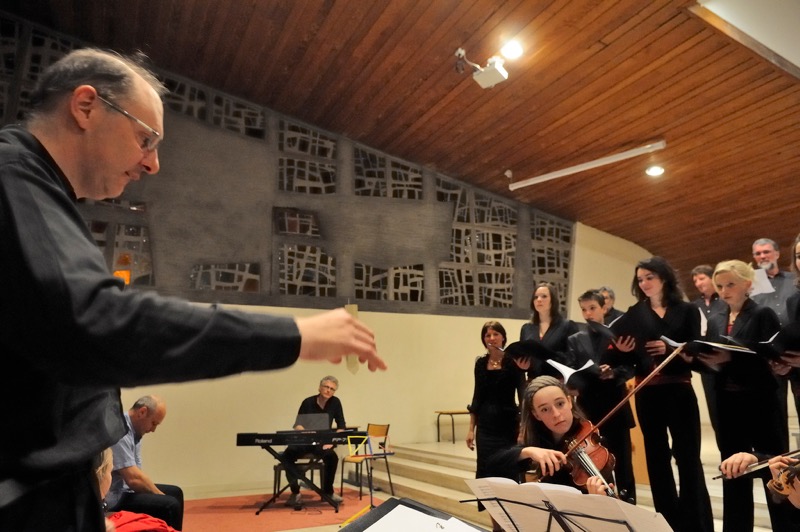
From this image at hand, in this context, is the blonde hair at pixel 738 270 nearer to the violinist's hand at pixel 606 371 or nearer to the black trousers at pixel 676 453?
the black trousers at pixel 676 453

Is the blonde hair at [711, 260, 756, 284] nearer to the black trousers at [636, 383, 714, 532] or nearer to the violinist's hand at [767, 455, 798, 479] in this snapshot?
the black trousers at [636, 383, 714, 532]

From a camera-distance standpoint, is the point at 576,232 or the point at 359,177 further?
the point at 576,232

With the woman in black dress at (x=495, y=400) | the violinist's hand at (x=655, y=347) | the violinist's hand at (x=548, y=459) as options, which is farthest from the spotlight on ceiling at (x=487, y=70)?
the violinist's hand at (x=548, y=459)

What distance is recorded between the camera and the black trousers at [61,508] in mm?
615

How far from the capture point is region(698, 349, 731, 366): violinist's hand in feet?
9.19

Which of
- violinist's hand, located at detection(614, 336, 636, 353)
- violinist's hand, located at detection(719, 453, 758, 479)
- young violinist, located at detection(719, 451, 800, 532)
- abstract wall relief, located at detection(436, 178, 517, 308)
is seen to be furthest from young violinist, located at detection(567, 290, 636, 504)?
abstract wall relief, located at detection(436, 178, 517, 308)

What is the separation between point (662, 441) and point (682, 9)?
3.28 metres

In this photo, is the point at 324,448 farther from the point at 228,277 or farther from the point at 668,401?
the point at 668,401

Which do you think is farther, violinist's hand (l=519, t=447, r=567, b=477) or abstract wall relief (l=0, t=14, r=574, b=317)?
abstract wall relief (l=0, t=14, r=574, b=317)

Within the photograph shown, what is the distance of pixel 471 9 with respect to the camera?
5.21 metres

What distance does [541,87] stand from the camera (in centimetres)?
606

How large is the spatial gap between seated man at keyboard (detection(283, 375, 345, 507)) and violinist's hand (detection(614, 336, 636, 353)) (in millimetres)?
3446

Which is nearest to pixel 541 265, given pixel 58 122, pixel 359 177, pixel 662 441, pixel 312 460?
pixel 359 177

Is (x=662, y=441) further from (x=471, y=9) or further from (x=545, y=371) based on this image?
(x=471, y=9)
